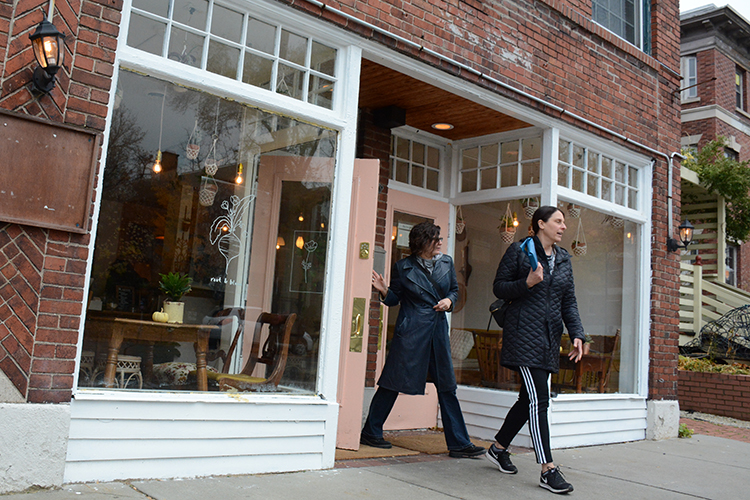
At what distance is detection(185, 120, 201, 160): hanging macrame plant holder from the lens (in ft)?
14.9

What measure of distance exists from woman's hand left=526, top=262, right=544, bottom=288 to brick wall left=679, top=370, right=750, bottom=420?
787 cm

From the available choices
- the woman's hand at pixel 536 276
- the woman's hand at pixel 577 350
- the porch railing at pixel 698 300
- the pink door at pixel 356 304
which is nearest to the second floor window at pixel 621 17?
the pink door at pixel 356 304

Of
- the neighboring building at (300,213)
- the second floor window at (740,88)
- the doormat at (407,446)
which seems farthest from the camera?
the second floor window at (740,88)

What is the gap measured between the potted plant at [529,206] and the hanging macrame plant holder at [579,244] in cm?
70

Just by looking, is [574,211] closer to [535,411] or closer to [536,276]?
[536,276]

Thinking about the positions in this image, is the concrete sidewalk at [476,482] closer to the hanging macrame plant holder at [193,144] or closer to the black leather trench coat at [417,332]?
the black leather trench coat at [417,332]

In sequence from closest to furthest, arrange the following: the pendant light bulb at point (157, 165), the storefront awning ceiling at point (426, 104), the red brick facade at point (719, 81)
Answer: the pendant light bulb at point (157, 165) → the storefront awning ceiling at point (426, 104) → the red brick facade at point (719, 81)

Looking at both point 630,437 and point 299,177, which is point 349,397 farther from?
point 630,437

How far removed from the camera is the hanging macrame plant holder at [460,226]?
7.59m

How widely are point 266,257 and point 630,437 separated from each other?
16.5ft

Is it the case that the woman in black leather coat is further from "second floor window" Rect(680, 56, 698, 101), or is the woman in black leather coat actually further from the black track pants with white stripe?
"second floor window" Rect(680, 56, 698, 101)

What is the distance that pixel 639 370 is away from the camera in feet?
25.0

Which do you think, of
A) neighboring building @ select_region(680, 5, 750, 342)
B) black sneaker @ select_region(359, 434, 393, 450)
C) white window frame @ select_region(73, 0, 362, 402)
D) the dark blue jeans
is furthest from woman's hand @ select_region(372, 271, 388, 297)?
neighboring building @ select_region(680, 5, 750, 342)

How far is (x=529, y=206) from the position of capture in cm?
704
